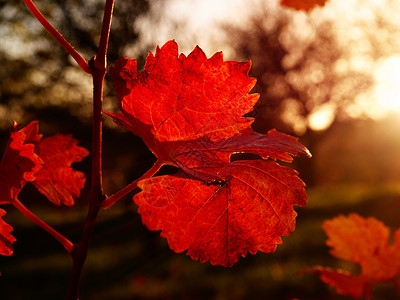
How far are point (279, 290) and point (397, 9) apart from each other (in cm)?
826

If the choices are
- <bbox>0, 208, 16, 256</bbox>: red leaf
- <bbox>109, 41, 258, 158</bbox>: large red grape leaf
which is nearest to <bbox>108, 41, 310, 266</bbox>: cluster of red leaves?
<bbox>109, 41, 258, 158</bbox>: large red grape leaf

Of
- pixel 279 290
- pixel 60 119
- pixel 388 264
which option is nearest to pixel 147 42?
pixel 60 119

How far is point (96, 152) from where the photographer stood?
0.30m

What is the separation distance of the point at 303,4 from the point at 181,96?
0.78 feet

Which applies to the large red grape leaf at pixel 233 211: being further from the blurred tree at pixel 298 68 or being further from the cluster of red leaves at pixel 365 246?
the blurred tree at pixel 298 68

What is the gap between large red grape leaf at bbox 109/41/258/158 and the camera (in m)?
0.32

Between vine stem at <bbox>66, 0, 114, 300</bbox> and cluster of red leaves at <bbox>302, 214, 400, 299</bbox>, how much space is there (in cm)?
48

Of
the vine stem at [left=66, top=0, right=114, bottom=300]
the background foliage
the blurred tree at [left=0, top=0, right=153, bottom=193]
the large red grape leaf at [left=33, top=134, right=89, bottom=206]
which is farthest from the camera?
the blurred tree at [left=0, top=0, right=153, bottom=193]

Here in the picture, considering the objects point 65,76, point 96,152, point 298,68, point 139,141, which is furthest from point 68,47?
point 298,68

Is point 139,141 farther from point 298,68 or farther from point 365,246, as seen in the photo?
point 298,68

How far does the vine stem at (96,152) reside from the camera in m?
0.30

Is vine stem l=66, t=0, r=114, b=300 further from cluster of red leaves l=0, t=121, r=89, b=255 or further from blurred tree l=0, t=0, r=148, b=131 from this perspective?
blurred tree l=0, t=0, r=148, b=131

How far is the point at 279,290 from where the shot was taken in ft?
10.7

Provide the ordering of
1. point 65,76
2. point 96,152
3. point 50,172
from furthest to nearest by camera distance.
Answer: point 65,76 → point 50,172 → point 96,152
